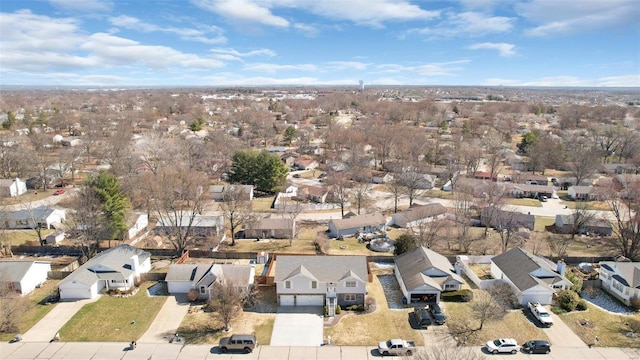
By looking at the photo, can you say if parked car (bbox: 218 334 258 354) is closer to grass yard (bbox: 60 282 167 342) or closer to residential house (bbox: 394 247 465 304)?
grass yard (bbox: 60 282 167 342)

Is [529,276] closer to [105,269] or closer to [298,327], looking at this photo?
[298,327]

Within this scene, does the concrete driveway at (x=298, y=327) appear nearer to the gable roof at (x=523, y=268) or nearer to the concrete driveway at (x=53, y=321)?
the concrete driveway at (x=53, y=321)

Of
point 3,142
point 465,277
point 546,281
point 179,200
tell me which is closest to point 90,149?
point 3,142

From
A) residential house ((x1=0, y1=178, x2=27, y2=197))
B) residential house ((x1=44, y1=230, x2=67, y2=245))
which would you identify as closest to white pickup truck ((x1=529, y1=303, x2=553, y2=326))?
residential house ((x1=44, y1=230, x2=67, y2=245))

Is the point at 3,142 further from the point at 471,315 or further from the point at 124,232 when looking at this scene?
the point at 471,315

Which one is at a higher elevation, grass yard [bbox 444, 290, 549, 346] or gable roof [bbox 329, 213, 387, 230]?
gable roof [bbox 329, 213, 387, 230]

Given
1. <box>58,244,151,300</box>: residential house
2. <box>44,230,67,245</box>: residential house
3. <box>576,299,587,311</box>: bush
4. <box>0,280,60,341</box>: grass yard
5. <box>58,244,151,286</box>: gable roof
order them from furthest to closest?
<box>44,230,67,245</box>: residential house
<box>58,244,151,286</box>: gable roof
<box>58,244,151,300</box>: residential house
<box>576,299,587,311</box>: bush
<box>0,280,60,341</box>: grass yard

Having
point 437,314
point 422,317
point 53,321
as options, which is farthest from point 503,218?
point 53,321
